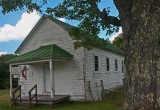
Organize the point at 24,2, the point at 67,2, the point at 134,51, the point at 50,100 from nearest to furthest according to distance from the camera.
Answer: the point at 134,51
the point at 24,2
the point at 67,2
the point at 50,100

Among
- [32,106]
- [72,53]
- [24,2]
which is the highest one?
[24,2]

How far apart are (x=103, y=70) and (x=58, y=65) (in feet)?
14.9

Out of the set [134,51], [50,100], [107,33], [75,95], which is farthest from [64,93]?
[134,51]

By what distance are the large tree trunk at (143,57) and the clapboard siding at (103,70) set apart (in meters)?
17.4

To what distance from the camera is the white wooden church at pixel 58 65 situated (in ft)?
67.6

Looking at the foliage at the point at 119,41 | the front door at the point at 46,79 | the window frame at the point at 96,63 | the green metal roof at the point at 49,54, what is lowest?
the front door at the point at 46,79

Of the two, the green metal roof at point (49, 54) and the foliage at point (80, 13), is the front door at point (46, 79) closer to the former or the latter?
the green metal roof at point (49, 54)

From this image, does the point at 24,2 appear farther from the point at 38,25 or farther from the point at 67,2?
the point at 38,25

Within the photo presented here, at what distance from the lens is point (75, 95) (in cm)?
2083

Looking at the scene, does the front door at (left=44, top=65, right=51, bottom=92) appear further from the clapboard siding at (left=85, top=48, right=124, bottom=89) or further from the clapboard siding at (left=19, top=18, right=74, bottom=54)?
the clapboard siding at (left=85, top=48, right=124, bottom=89)

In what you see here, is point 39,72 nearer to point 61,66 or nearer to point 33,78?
point 33,78

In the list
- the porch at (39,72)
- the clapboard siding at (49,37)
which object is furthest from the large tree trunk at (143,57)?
the clapboard siding at (49,37)

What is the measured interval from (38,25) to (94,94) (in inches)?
279

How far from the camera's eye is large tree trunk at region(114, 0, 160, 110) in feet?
11.4
